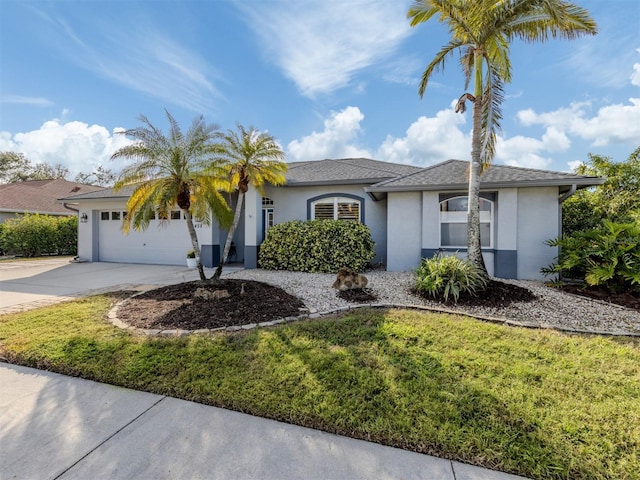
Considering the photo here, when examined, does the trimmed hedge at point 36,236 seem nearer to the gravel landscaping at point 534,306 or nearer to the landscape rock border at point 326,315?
the landscape rock border at point 326,315

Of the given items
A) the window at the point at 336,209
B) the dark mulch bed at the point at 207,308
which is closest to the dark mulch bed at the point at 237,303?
the dark mulch bed at the point at 207,308

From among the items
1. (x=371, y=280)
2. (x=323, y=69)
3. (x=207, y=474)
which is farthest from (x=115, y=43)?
(x=207, y=474)

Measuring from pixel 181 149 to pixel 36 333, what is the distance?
4337 mm

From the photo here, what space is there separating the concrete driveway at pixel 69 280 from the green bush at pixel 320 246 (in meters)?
2.72

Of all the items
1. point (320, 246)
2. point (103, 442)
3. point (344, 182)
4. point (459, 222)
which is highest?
point (344, 182)

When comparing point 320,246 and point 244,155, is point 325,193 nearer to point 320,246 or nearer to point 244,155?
point 320,246

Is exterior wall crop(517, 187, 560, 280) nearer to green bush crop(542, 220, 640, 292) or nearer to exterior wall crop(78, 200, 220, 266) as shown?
green bush crop(542, 220, 640, 292)

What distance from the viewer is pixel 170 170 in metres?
6.78

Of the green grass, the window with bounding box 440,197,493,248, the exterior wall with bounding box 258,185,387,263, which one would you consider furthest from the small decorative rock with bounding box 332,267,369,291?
the exterior wall with bounding box 258,185,387,263

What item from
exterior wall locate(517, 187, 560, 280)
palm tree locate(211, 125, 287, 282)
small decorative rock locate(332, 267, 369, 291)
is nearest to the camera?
small decorative rock locate(332, 267, 369, 291)

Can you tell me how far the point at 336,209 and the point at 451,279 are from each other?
6.23 m

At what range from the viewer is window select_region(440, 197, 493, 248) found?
938 cm

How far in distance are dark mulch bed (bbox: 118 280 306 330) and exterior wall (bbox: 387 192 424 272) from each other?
4.54 m

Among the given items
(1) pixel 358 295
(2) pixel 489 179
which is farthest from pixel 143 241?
(2) pixel 489 179
